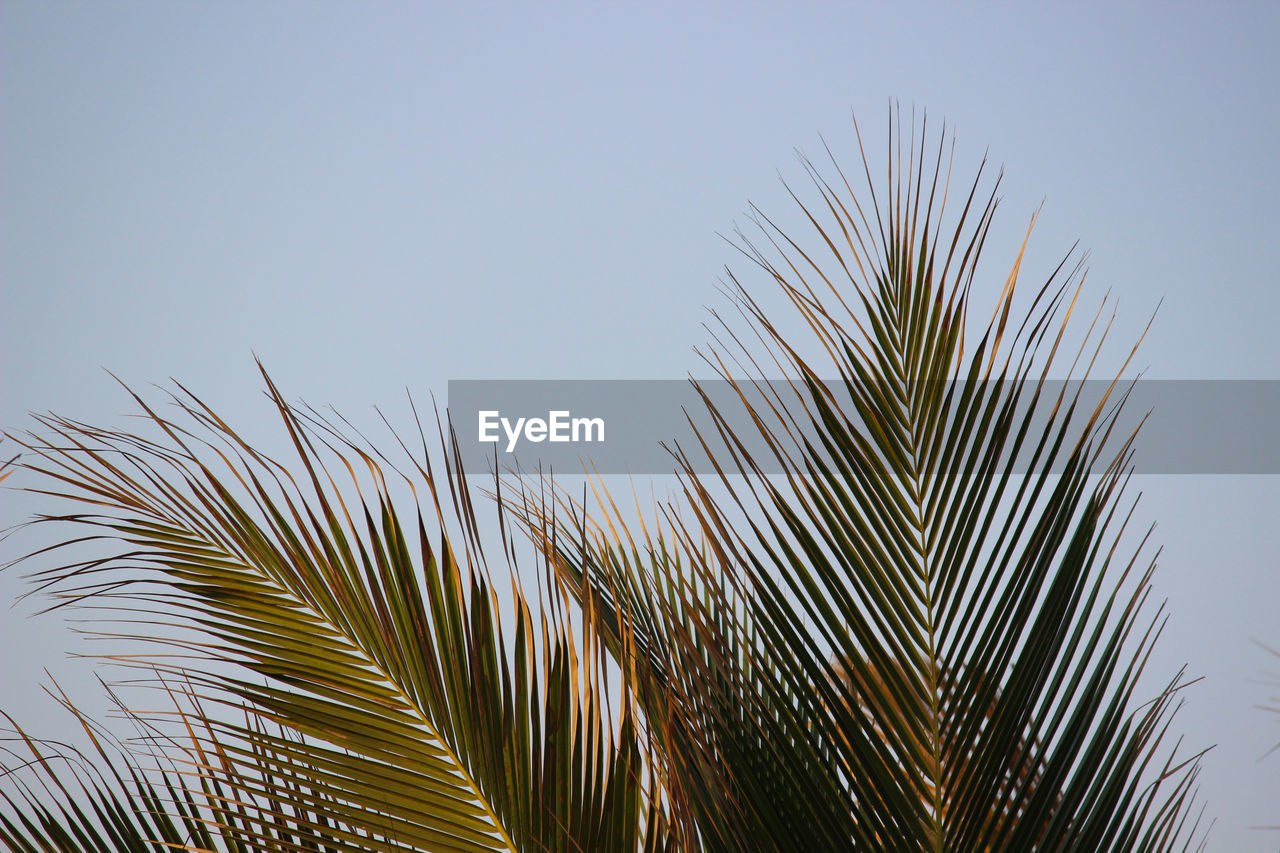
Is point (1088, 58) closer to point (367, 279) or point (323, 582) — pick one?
point (367, 279)

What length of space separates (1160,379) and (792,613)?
3803mm

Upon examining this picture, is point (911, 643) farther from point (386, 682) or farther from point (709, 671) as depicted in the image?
point (386, 682)

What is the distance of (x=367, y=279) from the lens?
3789 millimetres

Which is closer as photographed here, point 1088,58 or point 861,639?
point 861,639

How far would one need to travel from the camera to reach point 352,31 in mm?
3652

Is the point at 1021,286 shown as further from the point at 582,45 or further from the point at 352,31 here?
the point at 352,31

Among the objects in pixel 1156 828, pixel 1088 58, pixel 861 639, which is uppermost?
pixel 1088 58

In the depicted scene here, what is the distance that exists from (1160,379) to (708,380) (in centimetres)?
204

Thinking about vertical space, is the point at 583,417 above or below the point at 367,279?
below

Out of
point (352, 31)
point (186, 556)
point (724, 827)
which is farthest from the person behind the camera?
point (352, 31)

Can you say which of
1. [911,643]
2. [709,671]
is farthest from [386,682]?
[911,643]

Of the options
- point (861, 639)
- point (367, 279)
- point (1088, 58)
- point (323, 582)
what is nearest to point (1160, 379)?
point (1088, 58)

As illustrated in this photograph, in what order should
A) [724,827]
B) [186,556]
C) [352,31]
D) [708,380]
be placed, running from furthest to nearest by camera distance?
[352,31]
[708,380]
[186,556]
[724,827]

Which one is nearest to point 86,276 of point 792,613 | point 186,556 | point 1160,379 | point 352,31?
point 352,31
